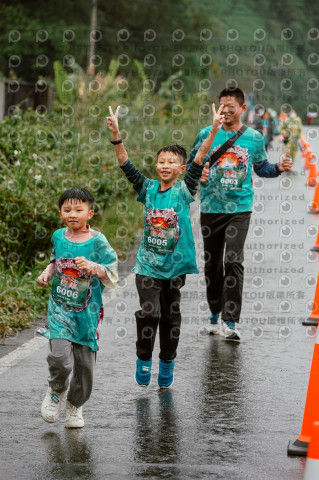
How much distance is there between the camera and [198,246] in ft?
46.4

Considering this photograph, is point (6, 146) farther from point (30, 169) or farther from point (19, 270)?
Answer: point (19, 270)

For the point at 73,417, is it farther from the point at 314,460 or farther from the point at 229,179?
the point at 229,179

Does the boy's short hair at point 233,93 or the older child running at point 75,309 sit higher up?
the boy's short hair at point 233,93

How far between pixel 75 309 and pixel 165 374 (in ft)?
4.21

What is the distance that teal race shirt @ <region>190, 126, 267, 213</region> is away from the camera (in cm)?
863

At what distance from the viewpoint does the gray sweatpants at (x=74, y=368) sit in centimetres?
591

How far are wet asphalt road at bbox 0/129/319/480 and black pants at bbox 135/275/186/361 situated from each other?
279mm

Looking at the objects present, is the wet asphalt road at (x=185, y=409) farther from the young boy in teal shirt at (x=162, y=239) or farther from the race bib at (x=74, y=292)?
the race bib at (x=74, y=292)

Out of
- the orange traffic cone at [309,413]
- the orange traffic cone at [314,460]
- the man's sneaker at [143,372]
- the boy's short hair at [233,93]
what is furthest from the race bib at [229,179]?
the orange traffic cone at [314,460]

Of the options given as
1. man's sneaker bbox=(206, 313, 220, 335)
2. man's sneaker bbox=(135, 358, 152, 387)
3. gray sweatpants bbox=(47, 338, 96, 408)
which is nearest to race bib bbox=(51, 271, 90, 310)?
gray sweatpants bbox=(47, 338, 96, 408)

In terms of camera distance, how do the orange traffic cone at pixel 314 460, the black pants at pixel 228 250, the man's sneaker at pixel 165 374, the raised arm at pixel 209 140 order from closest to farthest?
the orange traffic cone at pixel 314 460 < the raised arm at pixel 209 140 < the man's sneaker at pixel 165 374 < the black pants at pixel 228 250

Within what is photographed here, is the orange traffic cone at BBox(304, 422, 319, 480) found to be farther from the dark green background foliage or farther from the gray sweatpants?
the dark green background foliage

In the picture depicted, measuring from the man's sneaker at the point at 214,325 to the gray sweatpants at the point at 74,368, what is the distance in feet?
10.1

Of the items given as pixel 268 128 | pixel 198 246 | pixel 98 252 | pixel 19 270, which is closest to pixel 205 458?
pixel 98 252
